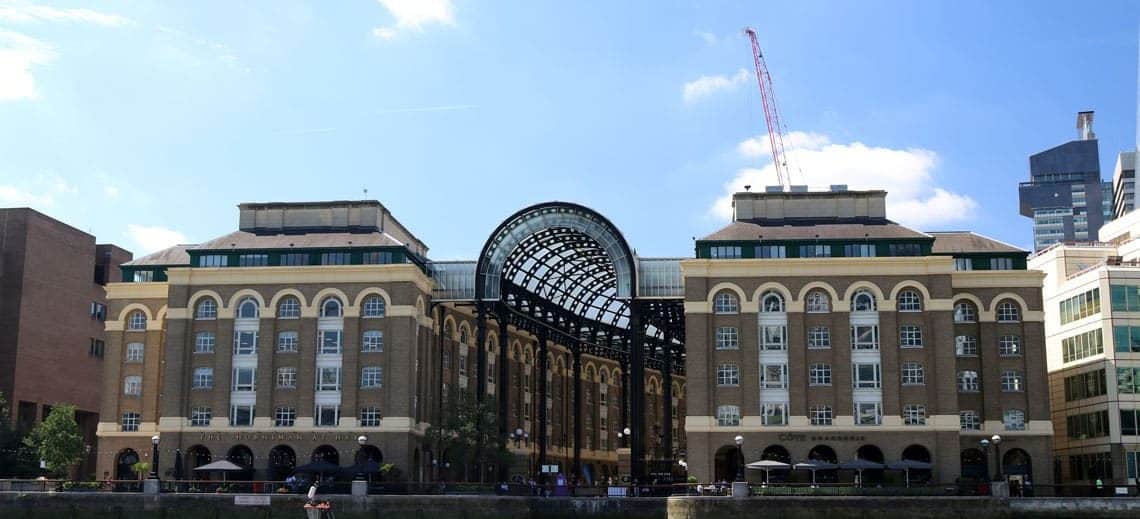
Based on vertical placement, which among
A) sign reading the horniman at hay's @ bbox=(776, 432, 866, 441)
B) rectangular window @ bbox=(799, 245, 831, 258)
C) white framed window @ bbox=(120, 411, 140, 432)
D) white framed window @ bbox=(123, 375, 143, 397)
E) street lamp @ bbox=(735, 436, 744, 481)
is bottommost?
street lamp @ bbox=(735, 436, 744, 481)

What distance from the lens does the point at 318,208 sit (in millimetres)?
100125

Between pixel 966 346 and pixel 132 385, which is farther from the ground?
pixel 966 346

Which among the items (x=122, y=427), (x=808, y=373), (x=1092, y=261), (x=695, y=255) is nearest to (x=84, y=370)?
(x=122, y=427)

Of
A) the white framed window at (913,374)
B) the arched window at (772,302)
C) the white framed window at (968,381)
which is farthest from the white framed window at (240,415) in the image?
the white framed window at (968,381)

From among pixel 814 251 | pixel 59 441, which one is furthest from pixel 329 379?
pixel 814 251

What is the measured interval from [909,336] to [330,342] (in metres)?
42.4

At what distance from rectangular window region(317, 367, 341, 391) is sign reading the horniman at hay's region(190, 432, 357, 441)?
3454 mm

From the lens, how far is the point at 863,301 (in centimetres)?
8938

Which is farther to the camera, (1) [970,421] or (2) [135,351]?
(2) [135,351]

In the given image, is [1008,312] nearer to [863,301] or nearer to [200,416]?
[863,301]

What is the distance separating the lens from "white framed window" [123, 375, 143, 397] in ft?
320

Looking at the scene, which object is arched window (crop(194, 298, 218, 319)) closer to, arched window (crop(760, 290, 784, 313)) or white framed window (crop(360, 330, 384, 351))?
white framed window (crop(360, 330, 384, 351))

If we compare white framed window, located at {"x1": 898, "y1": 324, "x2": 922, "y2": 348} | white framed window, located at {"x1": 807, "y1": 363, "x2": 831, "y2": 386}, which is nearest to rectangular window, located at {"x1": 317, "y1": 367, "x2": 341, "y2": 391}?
white framed window, located at {"x1": 807, "y1": 363, "x2": 831, "y2": 386}

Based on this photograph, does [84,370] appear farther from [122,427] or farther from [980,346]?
[980,346]
